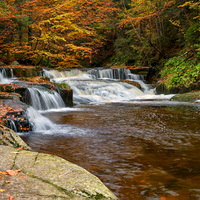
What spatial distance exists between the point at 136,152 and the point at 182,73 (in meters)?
12.1

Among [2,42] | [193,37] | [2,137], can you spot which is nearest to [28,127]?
[2,137]

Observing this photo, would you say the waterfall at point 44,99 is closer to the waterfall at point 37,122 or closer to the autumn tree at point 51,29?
the waterfall at point 37,122

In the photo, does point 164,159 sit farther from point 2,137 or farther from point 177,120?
point 177,120

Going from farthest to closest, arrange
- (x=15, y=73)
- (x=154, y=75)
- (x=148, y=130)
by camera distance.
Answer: (x=154, y=75) → (x=15, y=73) → (x=148, y=130)

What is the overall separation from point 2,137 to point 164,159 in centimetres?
265

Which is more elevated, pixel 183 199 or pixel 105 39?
pixel 105 39

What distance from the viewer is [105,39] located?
25156mm

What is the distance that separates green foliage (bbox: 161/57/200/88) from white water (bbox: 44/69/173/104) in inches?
43.9

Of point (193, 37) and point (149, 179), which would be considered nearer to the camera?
point (149, 179)

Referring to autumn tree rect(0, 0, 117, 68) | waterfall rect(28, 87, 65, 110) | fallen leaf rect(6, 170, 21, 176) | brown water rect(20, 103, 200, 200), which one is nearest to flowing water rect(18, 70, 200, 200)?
brown water rect(20, 103, 200, 200)

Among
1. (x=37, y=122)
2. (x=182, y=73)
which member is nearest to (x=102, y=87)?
(x=182, y=73)

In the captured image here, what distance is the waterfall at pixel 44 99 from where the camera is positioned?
930cm

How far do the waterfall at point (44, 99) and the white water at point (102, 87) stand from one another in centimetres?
220

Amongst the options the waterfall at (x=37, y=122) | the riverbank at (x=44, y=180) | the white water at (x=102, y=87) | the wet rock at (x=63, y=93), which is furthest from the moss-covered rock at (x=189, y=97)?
the riverbank at (x=44, y=180)
